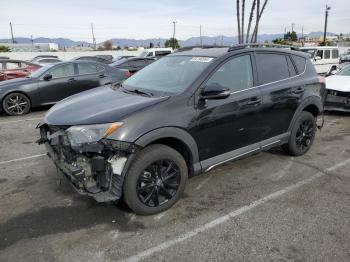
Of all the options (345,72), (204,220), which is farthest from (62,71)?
(345,72)

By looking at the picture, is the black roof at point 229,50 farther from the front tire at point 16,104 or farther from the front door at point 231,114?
the front tire at point 16,104

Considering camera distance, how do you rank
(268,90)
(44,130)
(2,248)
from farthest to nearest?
1. (268,90)
2. (44,130)
3. (2,248)

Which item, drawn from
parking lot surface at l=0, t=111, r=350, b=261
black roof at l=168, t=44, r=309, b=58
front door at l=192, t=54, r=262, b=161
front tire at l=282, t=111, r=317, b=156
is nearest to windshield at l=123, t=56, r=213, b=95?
black roof at l=168, t=44, r=309, b=58

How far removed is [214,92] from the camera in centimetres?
358

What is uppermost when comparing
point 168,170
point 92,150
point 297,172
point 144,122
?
point 144,122

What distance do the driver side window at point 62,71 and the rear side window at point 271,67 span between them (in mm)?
6582

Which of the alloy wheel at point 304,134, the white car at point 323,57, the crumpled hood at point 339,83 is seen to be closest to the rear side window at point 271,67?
the alloy wheel at point 304,134

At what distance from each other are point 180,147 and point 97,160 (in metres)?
0.98

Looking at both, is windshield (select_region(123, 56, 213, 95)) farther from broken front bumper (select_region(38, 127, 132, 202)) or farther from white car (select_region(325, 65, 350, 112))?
white car (select_region(325, 65, 350, 112))

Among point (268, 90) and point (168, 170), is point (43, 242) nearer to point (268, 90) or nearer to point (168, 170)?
point (168, 170)

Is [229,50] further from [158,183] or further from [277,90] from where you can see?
[158,183]

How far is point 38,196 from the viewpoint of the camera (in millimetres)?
4008

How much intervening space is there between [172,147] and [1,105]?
6824 millimetres

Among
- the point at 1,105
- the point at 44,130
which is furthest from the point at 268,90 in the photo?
the point at 1,105
